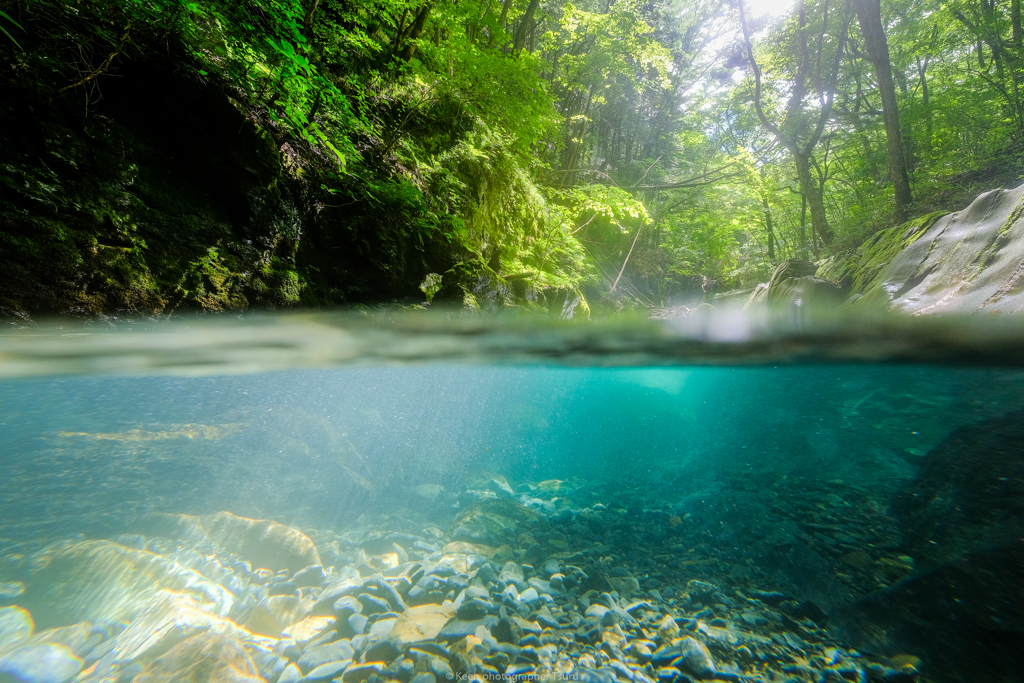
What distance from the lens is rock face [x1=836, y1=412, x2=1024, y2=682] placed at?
9.53 ft

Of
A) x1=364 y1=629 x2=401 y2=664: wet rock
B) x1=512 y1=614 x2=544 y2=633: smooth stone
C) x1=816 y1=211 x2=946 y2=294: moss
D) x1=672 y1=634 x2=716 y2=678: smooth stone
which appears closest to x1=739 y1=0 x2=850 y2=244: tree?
x1=816 y1=211 x2=946 y2=294: moss

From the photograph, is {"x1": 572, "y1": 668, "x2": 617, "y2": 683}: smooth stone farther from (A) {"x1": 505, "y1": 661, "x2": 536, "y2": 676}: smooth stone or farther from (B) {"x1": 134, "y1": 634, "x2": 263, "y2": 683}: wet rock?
(B) {"x1": 134, "y1": 634, "x2": 263, "y2": 683}: wet rock

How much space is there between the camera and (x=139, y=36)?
402 cm

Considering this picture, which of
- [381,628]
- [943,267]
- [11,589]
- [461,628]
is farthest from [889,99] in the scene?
[11,589]

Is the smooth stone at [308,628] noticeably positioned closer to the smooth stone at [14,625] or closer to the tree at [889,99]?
the smooth stone at [14,625]

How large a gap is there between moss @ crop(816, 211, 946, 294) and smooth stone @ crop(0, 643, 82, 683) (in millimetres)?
12936

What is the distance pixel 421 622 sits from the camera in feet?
11.0

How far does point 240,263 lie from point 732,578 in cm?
630

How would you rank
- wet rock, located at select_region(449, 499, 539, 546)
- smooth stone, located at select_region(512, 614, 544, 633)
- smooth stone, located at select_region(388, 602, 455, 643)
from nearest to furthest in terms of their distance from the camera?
smooth stone, located at select_region(388, 602, 455, 643) < smooth stone, located at select_region(512, 614, 544, 633) < wet rock, located at select_region(449, 499, 539, 546)

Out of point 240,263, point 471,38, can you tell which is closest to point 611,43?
point 471,38

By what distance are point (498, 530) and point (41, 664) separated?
4.18 m

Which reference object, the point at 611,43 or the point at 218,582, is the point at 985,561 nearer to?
the point at 218,582

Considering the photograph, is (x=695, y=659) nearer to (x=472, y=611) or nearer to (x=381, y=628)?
(x=472, y=611)

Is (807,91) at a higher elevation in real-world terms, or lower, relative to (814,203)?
higher
